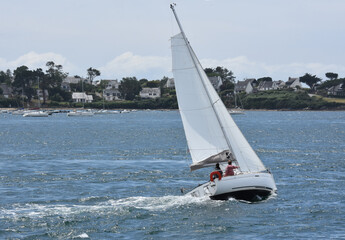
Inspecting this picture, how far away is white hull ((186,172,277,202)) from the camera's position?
31.1m

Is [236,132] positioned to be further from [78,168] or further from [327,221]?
[78,168]

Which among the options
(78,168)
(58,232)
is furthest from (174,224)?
(78,168)

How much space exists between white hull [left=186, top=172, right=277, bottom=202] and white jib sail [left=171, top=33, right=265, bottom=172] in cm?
173

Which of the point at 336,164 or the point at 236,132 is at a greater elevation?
the point at 236,132

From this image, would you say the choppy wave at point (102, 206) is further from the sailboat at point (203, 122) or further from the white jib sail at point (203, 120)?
the white jib sail at point (203, 120)

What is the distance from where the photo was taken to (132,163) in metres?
55.1

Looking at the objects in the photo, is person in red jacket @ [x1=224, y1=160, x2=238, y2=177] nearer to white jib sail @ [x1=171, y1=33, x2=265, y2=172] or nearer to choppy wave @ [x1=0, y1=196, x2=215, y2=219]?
white jib sail @ [x1=171, y1=33, x2=265, y2=172]

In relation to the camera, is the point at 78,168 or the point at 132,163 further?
the point at 132,163

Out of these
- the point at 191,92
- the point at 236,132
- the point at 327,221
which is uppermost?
the point at 191,92

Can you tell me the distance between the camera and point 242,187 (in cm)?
3112

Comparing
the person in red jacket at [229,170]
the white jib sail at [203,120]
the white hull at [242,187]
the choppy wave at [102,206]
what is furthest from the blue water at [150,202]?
the white jib sail at [203,120]

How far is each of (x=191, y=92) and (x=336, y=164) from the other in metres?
24.5

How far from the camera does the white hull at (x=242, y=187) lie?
31062 millimetres

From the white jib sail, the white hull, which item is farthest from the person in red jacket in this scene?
the white jib sail
